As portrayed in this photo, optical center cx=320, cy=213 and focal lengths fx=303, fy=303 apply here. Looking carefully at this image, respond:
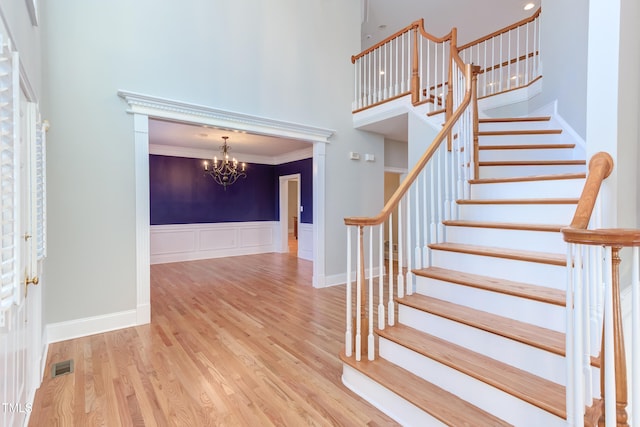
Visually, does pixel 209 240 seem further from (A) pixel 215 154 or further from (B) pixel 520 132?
(B) pixel 520 132

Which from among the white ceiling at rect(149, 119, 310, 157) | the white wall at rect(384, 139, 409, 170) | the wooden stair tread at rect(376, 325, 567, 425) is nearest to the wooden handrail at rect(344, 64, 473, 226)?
the wooden stair tread at rect(376, 325, 567, 425)

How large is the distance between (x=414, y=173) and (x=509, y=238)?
0.87 metres

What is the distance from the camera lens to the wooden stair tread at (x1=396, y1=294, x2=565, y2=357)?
1551 mm

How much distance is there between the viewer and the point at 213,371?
7.54ft

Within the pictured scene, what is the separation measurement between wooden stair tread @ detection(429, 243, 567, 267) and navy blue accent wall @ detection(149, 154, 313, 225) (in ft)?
15.1

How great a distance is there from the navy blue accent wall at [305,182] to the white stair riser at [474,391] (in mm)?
5129

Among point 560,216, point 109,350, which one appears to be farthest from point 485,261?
point 109,350

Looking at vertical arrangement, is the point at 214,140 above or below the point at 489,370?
above

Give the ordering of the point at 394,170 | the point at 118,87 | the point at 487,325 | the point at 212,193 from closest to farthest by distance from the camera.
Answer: the point at 487,325
the point at 118,87
the point at 394,170
the point at 212,193

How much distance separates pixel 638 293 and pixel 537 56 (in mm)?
4933

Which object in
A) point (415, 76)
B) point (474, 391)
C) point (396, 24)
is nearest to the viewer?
point (474, 391)

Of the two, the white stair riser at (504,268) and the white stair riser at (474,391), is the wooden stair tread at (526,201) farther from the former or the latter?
the white stair riser at (474,391)

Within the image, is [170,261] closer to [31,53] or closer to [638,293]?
A: [31,53]

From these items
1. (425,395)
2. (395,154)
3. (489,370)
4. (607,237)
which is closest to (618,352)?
(607,237)
